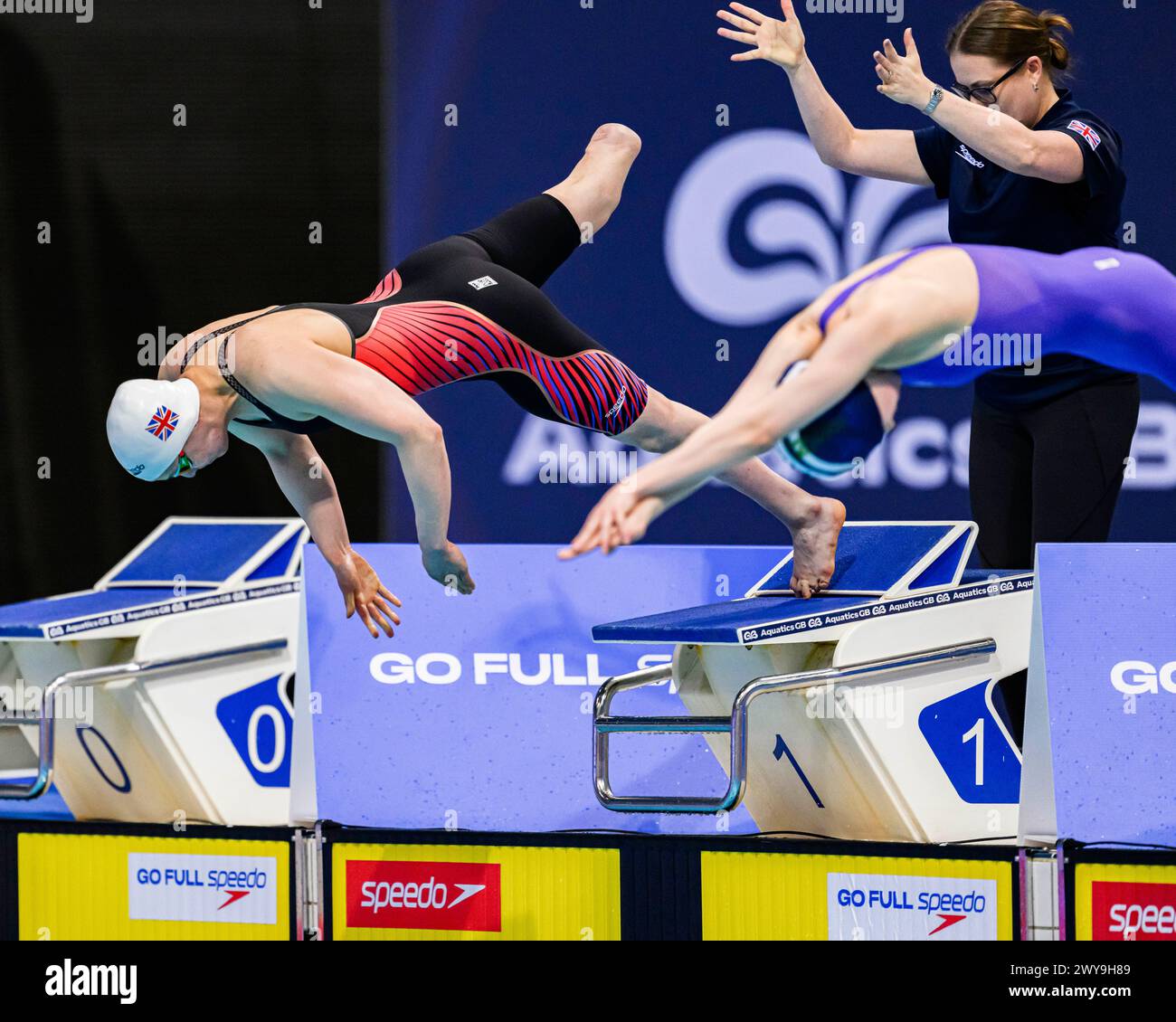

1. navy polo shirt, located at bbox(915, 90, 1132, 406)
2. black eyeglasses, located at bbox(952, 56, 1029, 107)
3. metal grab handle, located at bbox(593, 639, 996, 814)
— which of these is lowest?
metal grab handle, located at bbox(593, 639, 996, 814)

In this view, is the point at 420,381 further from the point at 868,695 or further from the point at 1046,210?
the point at 1046,210

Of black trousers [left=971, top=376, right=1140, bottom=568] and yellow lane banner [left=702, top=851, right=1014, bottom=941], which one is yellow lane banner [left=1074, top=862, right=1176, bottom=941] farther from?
black trousers [left=971, top=376, right=1140, bottom=568]

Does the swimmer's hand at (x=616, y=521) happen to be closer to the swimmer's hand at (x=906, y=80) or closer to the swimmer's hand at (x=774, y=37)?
the swimmer's hand at (x=906, y=80)

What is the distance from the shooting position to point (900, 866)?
12.7 ft

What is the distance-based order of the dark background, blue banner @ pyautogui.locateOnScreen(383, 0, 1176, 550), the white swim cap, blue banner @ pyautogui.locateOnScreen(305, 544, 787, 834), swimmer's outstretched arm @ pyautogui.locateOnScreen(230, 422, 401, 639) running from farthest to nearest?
the dark background → blue banner @ pyautogui.locateOnScreen(383, 0, 1176, 550) → blue banner @ pyautogui.locateOnScreen(305, 544, 787, 834) → swimmer's outstretched arm @ pyautogui.locateOnScreen(230, 422, 401, 639) → the white swim cap

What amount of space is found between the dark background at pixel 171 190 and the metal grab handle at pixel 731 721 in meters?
2.62

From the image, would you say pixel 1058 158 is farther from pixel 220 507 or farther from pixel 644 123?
pixel 220 507

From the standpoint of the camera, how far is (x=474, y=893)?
4250mm

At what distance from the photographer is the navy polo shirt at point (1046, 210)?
150 inches

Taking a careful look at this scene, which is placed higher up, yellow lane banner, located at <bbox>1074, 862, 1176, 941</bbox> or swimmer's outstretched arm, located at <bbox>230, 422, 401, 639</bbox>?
swimmer's outstretched arm, located at <bbox>230, 422, 401, 639</bbox>

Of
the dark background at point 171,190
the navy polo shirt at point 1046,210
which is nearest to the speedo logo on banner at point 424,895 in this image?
the navy polo shirt at point 1046,210

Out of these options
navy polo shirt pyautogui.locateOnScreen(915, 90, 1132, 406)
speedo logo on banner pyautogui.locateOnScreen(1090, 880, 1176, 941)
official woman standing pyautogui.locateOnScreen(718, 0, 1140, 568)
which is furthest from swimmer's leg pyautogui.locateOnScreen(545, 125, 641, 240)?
speedo logo on banner pyautogui.locateOnScreen(1090, 880, 1176, 941)

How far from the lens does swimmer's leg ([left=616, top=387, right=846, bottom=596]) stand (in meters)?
4.00

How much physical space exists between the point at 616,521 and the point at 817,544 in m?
1.34
